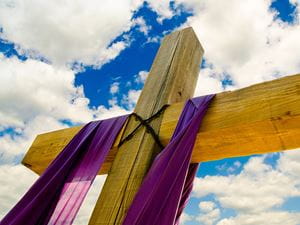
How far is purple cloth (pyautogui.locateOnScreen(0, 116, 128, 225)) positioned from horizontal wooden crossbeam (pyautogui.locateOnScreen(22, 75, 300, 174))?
0.43m

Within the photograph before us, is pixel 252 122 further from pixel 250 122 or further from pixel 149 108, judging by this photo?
pixel 149 108

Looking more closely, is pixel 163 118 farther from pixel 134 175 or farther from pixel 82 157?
pixel 82 157

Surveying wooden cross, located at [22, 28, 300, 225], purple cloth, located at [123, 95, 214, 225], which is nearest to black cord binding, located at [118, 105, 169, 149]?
wooden cross, located at [22, 28, 300, 225]

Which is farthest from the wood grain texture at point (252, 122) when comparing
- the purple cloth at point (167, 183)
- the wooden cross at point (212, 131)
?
the purple cloth at point (167, 183)

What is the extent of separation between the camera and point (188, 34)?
2678 mm

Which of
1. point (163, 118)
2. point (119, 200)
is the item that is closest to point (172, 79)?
point (163, 118)

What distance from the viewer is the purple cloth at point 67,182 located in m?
1.81

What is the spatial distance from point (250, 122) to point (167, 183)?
540 millimetres

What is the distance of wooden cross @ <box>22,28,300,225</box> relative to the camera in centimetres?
165

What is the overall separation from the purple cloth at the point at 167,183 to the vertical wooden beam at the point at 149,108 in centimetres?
21

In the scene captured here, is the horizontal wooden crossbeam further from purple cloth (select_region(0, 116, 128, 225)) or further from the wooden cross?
purple cloth (select_region(0, 116, 128, 225))

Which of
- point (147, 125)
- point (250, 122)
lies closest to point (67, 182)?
point (147, 125)

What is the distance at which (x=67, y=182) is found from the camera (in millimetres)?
1981

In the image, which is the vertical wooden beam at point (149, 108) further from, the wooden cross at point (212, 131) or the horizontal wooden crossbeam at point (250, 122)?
the horizontal wooden crossbeam at point (250, 122)
